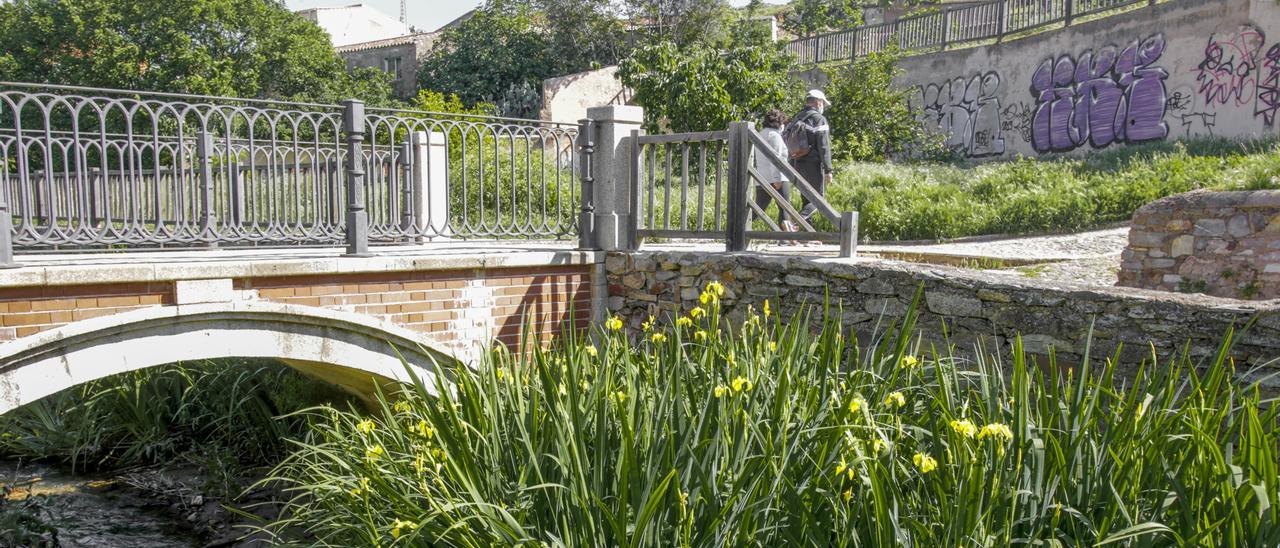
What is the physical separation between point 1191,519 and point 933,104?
58.5 feet

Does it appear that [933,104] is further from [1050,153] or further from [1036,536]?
[1036,536]

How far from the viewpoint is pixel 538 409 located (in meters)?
3.57

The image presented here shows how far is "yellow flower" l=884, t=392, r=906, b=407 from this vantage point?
2.93m

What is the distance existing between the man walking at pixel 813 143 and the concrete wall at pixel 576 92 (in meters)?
13.5

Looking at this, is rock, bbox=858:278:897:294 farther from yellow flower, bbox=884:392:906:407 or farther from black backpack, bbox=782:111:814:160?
black backpack, bbox=782:111:814:160

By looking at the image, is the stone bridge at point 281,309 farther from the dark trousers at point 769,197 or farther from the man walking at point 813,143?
the man walking at point 813,143

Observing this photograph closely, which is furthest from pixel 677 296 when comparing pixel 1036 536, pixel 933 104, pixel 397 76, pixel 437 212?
pixel 397 76

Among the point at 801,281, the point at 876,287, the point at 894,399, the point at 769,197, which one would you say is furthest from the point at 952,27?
→ the point at 894,399

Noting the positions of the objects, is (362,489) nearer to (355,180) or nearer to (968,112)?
(355,180)

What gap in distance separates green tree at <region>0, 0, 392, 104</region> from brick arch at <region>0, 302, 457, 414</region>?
22.0 meters

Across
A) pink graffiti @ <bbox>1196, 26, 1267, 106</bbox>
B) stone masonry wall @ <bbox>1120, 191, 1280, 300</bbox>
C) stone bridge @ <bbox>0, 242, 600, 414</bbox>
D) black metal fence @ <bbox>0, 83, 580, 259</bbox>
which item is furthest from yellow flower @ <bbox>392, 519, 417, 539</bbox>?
pink graffiti @ <bbox>1196, 26, 1267, 106</bbox>

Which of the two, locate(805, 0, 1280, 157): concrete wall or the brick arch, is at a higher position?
locate(805, 0, 1280, 157): concrete wall

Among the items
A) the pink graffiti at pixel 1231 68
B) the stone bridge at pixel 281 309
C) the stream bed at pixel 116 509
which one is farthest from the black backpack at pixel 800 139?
the pink graffiti at pixel 1231 68

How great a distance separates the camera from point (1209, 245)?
7543 millimetres
